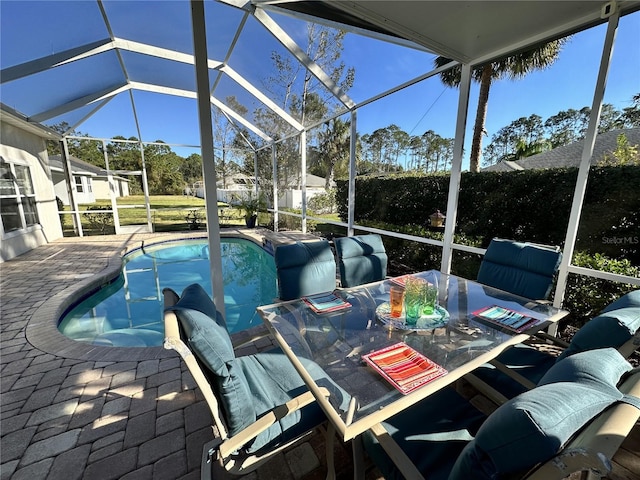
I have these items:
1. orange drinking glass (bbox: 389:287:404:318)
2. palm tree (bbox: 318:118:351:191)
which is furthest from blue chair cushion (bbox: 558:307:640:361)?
palm tree (bbox: 318:118:351:191)

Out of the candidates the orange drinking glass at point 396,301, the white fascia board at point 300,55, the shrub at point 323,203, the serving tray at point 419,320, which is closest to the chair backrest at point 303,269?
the serving tray at point 419,320

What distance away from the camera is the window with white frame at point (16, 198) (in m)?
5.56

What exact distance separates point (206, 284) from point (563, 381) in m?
6.10

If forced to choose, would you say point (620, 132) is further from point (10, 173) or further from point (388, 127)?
point (10, 173)

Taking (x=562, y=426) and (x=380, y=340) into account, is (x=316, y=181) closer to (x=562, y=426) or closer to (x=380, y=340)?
(x=380, y=340)

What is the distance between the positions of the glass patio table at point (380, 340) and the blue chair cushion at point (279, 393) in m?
0.05

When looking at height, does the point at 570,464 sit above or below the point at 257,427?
above

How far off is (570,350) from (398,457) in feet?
3.26

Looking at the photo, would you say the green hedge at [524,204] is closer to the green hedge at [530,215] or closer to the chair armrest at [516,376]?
the green hedge at [530,215]

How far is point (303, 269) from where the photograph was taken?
2.48 meters

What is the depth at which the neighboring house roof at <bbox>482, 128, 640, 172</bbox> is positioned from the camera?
2523 millimetres

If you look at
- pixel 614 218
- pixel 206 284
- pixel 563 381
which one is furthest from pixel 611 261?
pixel 206 284

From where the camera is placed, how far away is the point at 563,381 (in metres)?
0.79

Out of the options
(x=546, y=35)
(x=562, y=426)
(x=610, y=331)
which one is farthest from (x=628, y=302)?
(x=546, y=35)
